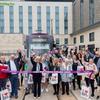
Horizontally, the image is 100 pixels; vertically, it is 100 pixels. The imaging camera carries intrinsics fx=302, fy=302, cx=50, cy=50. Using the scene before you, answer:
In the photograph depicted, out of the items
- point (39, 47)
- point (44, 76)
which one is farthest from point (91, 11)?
point (44, 76)

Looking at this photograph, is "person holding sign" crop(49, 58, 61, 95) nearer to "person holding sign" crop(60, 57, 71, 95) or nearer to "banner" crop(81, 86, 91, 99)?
"person holding sign" crop(60, 57, 71, 95)

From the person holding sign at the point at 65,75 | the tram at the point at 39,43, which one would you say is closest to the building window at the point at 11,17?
the tram at the point at 39,43

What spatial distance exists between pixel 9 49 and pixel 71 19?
A: 4374 centimetres

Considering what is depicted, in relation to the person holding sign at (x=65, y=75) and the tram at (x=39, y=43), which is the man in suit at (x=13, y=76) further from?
the tram at (x=39, y=43)

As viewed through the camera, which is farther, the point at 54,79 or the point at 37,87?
the point at 54,79

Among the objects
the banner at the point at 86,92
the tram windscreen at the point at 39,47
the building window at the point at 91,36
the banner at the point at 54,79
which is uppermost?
the building window at the point at 91,36

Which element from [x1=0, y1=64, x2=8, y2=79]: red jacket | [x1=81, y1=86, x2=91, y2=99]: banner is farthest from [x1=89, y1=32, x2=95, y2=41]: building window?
[x1=0, y1=64, x2=8, y2=79]: red jacket

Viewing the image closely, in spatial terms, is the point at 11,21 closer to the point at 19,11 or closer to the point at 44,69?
the point at 19,11

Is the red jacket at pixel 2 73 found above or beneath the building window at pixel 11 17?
beneath

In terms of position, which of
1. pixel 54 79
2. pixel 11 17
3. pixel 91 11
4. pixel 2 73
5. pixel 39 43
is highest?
pixel 11 17

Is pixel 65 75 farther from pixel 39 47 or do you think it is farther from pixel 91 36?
pixel 91 36

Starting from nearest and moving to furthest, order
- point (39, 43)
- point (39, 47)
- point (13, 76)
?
1. point (13, 76)
2. point (39, 47)
3. point (39, 43)

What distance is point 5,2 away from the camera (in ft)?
Result: 314

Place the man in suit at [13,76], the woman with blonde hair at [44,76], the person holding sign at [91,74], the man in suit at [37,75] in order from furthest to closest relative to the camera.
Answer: the woman with blonde hair at [44,76] → the man in suit at [37,75] → the man in suit at [13,76] → the person holding sign at [91,74]
